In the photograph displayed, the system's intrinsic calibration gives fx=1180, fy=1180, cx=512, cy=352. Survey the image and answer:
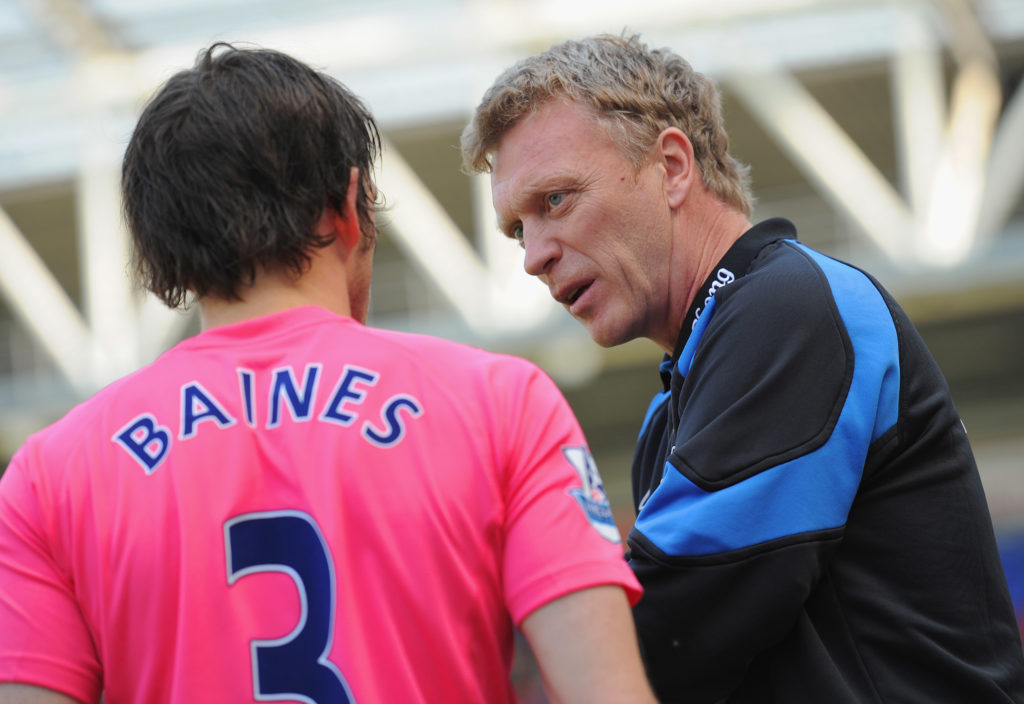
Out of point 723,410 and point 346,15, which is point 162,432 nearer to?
point 723,410

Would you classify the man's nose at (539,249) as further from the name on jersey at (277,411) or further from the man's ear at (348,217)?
the name on jersey at (277,411)

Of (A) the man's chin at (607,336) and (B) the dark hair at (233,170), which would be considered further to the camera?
(A) the man's chin at (607,336)

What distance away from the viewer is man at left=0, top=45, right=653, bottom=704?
5.09ft

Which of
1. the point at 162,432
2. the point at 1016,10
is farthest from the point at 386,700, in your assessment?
the point at 1016,10

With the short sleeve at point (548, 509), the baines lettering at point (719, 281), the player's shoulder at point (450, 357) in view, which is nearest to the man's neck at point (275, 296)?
the player's shoulder at point (450, 357)

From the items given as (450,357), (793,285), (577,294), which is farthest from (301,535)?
(577,294)

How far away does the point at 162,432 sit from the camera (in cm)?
163

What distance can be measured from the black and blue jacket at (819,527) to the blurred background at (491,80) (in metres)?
9.79

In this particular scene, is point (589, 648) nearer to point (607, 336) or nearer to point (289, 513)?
point (289, 513)

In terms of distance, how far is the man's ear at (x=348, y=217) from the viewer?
5.86 feet

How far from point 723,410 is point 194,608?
0.95 m

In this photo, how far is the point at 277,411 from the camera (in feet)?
5.31

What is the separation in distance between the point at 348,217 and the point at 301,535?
0.51 m

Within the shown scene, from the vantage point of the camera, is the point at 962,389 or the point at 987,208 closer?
the point at 987,208
